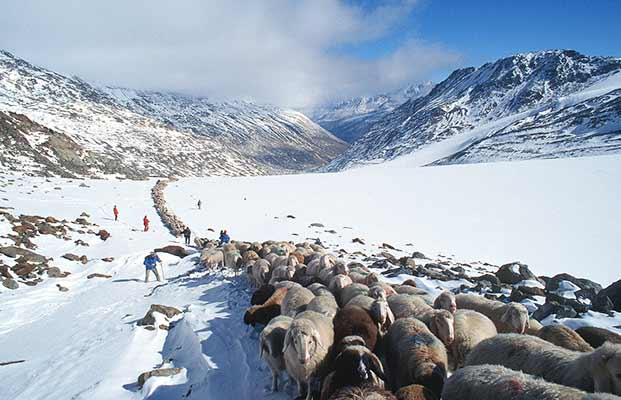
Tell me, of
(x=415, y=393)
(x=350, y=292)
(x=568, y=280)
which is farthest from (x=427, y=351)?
(x=568, y=280)

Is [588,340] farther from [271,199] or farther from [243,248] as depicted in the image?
[271,199]

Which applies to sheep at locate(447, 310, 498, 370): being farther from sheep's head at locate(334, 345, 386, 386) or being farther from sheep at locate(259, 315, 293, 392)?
sheep at locate(259, 315, 293, 392)

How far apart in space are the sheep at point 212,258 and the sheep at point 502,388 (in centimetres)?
1593

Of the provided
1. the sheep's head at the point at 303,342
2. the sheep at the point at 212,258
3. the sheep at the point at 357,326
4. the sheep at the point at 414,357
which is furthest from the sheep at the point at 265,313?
the sheep at the point at 212,258

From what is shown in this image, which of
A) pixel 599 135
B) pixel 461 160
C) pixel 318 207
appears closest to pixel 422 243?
pixel 318 207

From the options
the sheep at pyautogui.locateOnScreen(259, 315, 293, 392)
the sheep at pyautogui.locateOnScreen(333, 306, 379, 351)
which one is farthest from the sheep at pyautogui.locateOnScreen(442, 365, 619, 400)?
the sheep at pyautogui.locateOnScreen(259, 315, 293, 392)

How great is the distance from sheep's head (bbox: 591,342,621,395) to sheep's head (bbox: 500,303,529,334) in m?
3.30

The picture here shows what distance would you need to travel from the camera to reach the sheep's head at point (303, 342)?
6.74 m

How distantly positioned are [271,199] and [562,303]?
3886cm

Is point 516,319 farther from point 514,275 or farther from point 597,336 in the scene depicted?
point 514,275

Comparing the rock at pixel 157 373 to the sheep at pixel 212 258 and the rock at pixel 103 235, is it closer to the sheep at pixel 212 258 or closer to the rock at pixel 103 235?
the sheep at pixel 212 258

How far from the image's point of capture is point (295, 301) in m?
10.3

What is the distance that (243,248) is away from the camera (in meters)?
20.5

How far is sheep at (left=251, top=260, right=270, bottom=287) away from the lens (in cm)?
1527
